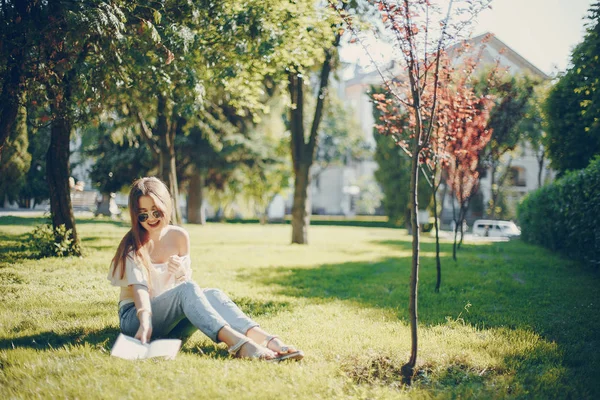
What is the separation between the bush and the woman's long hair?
5.80m

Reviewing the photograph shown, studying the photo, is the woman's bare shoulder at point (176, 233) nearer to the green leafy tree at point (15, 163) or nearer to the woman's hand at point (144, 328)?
the woman's hand at point (144, 328)

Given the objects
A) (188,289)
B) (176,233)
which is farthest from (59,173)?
(188,289)

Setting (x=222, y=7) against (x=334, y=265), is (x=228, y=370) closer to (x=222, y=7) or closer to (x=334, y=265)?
(x=222, y=7)

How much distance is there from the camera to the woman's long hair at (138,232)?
13.2ft

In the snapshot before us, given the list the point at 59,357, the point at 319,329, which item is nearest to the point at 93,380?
the point at 59,357

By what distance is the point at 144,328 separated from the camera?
12.2ft

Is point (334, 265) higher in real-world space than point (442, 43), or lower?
lower

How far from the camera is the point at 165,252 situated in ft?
14.3

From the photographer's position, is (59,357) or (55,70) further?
(55,70)

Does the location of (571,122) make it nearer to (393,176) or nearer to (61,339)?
(61,339)

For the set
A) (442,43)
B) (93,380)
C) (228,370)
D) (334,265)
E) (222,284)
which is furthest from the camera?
(334,265)

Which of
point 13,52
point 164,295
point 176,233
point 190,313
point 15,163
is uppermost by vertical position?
point 13,52

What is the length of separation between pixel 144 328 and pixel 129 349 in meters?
0.19

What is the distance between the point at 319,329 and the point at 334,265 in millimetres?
5805
